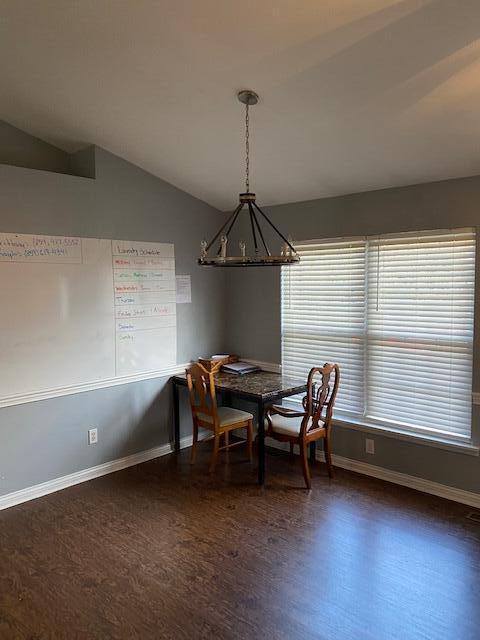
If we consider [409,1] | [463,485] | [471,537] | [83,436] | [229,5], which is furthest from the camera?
[83,436]

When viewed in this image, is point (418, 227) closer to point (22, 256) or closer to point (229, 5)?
point (229, 5)

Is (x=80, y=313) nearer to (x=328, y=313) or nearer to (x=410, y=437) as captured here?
(x=328, y=313)

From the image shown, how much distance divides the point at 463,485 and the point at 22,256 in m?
3.51

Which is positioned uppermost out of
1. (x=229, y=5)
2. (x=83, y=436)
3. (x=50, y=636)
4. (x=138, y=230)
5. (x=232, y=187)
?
(x=229, y=5)

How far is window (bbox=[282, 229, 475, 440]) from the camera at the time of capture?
133 inches

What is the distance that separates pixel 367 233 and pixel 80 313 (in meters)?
2.34

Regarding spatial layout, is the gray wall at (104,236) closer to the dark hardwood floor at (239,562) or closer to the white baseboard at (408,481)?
the dark hardwood floor at (239,562)

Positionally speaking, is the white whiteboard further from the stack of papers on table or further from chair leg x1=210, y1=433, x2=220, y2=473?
chair leg x1=210, y1=433, x2=220, y2=473

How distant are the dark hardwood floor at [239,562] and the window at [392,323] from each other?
627mm

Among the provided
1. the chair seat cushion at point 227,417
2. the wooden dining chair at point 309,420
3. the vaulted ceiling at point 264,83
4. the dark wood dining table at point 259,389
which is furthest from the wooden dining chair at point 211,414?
the vaulted ceiling at point 264,83

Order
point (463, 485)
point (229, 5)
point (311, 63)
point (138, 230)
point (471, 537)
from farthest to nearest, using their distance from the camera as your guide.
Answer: point (138, 230) → point (463, 485) → point (471, 537) → point (311, 63) → point (229, 5)

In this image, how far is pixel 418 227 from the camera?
11.5 feet

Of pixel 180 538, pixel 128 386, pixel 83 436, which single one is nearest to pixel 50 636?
pixel 180 538

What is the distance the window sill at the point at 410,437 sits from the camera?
334cm
